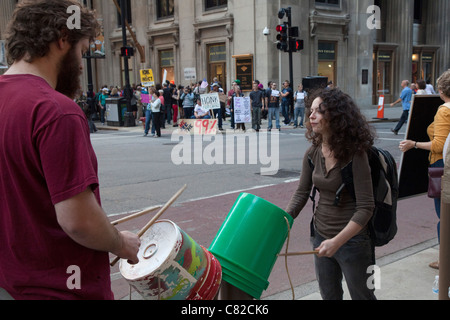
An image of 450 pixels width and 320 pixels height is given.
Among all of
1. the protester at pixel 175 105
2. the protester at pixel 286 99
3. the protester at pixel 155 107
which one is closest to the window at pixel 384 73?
the protester at pixel 286 99

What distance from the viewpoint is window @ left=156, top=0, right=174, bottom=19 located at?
2961 cm

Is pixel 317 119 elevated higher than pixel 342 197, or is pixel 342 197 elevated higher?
pixel 317 119

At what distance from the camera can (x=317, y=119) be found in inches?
111

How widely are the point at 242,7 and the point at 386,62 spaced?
1232cm

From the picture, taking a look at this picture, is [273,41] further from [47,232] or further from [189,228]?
[47,232]

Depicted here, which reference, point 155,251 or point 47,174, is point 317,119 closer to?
point 155,251

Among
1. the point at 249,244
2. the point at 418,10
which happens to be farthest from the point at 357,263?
the point at 418,10

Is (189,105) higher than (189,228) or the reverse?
higher

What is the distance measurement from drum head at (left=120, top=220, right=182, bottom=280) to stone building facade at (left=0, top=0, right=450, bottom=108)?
68.5 feet

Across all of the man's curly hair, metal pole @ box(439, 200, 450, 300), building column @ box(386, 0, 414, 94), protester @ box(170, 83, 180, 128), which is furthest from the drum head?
building column @ box(386, 0, 414, 94)

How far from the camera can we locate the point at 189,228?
19.5 feet

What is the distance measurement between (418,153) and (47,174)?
3.77 meters

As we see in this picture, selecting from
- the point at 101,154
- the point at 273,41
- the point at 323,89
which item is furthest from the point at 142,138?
the point at 323,89

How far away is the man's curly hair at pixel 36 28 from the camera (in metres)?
1.60
